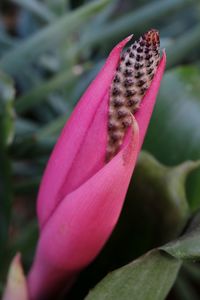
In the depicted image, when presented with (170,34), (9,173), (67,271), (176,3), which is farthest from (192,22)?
(67,271)

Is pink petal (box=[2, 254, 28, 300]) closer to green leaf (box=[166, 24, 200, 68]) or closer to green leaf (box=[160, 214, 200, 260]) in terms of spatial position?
green leaf (box=[160, 214, 200, 260])

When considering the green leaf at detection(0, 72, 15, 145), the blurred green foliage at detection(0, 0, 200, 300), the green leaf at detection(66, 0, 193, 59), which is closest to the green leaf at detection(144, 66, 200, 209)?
the blurred green foliage at detection(0, 0, 200, 300)

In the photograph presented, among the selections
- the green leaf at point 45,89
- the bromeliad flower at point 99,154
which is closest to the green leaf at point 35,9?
the green leaf at point 45,89

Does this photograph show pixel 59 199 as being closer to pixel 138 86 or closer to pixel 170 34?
pixel 138 86

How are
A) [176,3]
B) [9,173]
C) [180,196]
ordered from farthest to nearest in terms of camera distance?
[176,3], [9,173], [180,196]

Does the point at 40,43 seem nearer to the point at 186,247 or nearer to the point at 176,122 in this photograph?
the point at 176,122

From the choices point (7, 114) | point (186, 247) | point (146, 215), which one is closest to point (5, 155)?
point (7, 114)
